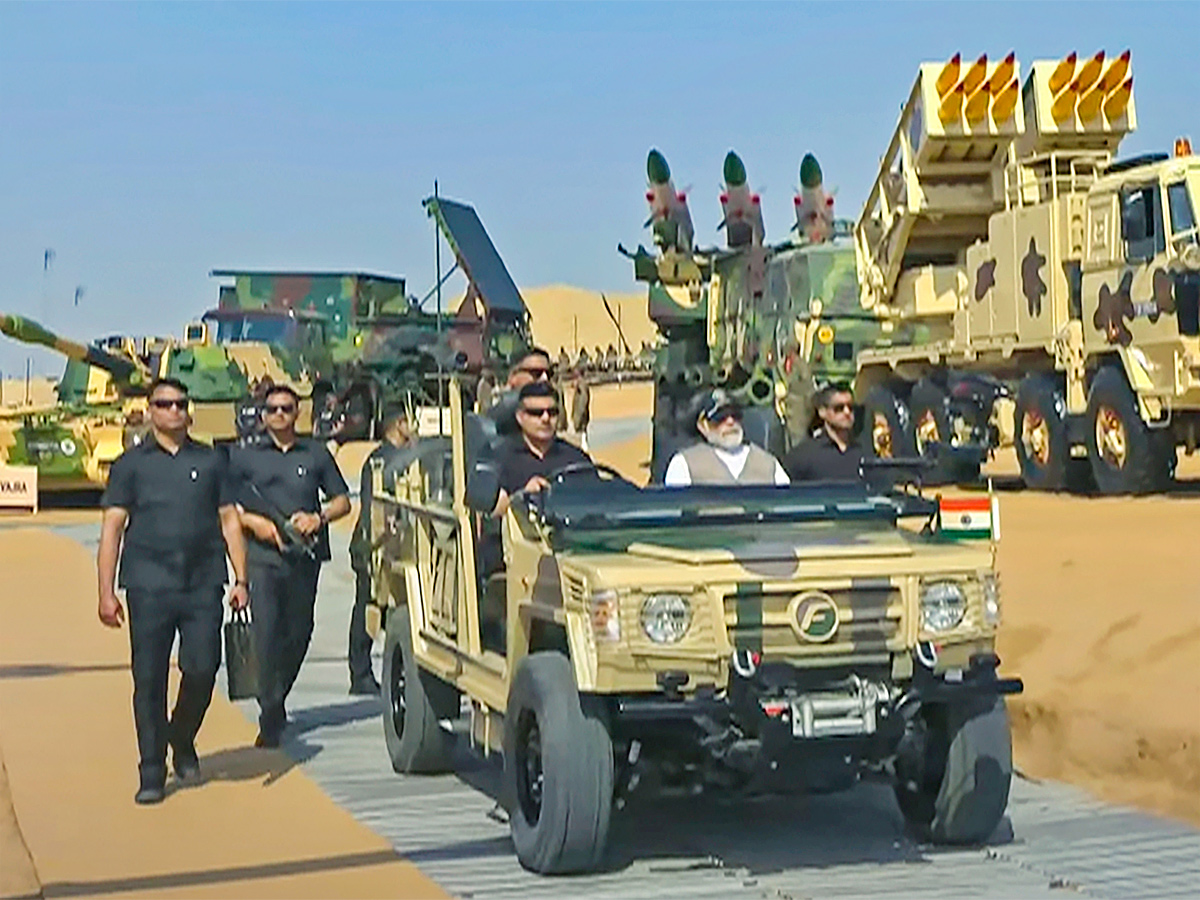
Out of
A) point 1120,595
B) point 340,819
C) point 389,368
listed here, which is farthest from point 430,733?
point 389,368

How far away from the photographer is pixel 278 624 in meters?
9.80

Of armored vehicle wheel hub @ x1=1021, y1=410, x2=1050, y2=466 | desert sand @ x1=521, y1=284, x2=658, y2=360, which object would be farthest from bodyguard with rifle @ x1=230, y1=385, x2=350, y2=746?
desert sand @ x1=521, y1=284, x2=658, y2=360

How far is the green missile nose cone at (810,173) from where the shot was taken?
90.7 feet

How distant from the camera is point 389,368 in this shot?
113ft

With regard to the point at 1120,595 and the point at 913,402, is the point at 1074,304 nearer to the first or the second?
the point at 913,402

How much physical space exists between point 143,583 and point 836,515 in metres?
2.98

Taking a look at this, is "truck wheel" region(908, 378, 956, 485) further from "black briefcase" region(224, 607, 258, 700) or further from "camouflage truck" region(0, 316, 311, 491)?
"black briefcase" region(224, 607, 258, 700)

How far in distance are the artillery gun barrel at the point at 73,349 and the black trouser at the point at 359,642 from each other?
43.6ft

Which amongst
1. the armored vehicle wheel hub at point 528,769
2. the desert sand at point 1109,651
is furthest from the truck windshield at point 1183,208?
the armored vehicle wheel hub at point 528,769

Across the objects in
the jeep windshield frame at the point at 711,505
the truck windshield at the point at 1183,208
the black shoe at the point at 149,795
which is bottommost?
the black shoe at the point at 149,795

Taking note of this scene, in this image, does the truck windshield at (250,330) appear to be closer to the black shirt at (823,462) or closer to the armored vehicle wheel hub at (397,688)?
the armored vehicle wheel hub at (397,688)

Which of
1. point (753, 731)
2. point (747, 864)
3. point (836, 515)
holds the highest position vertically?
point (836, 515)

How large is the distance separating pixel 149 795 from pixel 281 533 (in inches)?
71.0

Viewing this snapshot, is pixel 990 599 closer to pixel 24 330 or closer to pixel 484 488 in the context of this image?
pixel 484 488
